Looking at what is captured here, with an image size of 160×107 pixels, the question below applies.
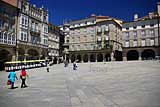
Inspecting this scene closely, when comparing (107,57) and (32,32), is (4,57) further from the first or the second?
(107,57)

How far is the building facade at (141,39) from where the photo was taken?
191ft

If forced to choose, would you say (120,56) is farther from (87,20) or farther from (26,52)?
(26,52)

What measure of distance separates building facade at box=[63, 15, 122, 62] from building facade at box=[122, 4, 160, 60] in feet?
10.6

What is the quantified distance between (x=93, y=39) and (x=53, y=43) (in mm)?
13388

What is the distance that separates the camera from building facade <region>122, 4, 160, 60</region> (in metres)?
58.1

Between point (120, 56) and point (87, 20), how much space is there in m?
17.2

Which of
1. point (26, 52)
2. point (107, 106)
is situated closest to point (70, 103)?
point (107, 106)

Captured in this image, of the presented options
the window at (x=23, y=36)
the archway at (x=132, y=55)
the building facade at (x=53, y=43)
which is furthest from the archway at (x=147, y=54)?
the window at (x=23, y=36)

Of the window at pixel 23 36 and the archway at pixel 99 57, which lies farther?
the archway at pixel 99 57

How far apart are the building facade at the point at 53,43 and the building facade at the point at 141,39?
22741 mm

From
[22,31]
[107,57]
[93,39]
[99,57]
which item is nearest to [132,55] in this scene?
[107,57]

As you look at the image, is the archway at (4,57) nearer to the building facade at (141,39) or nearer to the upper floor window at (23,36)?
the upper floor window at (23,36)

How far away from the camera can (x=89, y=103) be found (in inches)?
359

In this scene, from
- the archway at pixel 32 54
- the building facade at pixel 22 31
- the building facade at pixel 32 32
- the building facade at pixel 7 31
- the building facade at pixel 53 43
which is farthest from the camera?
the building facade at pixel 53 43
